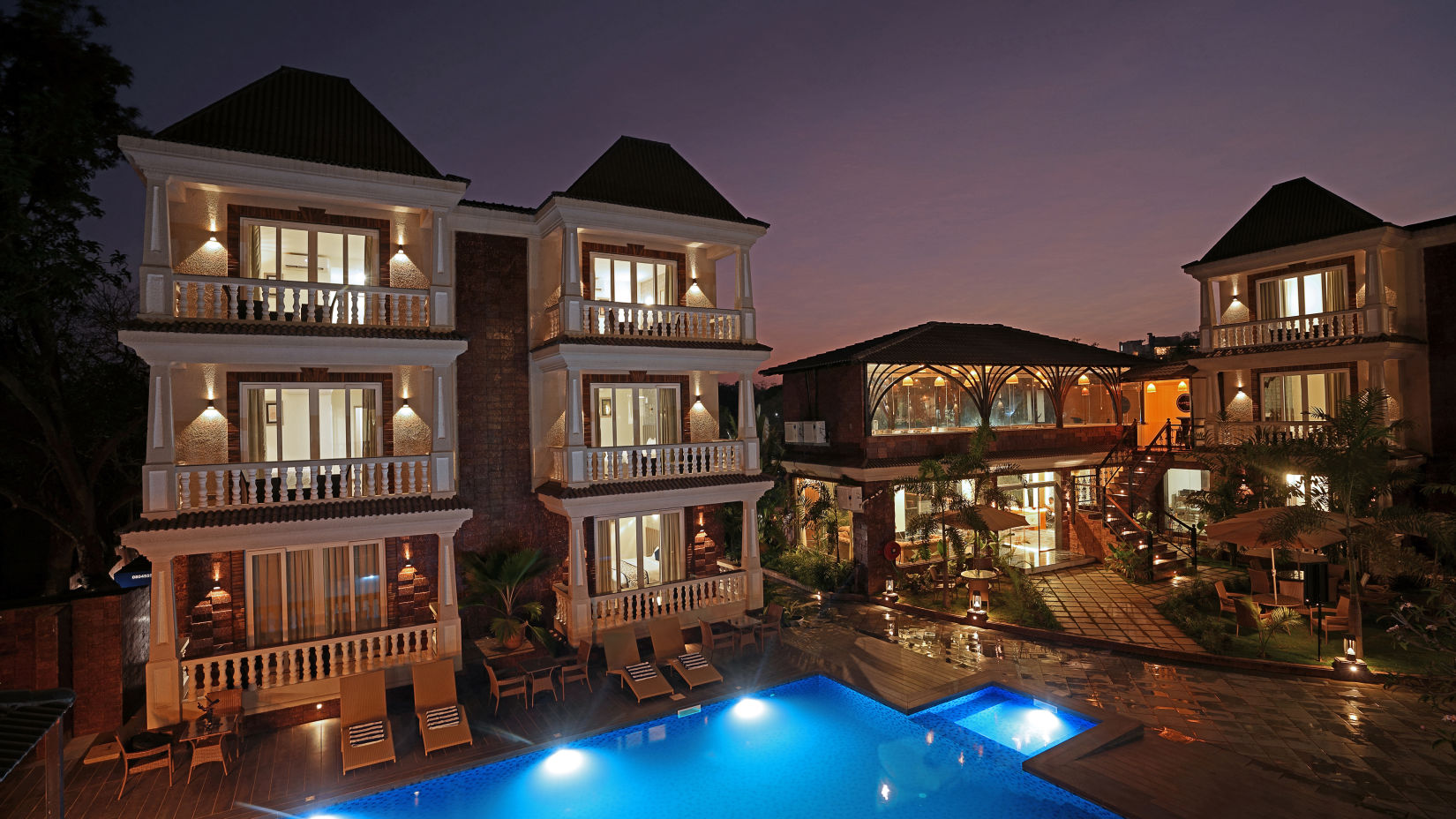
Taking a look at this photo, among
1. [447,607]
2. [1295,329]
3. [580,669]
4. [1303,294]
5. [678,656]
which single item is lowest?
[678,656]

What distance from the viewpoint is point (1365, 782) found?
8.09m

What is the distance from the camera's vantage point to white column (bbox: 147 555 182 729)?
10086 mm

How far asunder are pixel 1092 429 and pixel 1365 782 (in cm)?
1502

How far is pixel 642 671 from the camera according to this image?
11.7 metres

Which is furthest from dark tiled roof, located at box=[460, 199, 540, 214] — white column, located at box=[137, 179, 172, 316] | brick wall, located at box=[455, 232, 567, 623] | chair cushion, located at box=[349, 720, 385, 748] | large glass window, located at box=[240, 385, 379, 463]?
chair cushion, located at box=[349, 720, 385, 748]

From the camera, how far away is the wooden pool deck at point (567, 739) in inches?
309

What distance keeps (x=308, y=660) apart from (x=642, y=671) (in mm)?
5586

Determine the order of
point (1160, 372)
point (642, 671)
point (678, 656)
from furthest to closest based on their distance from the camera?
point (1160, 372)
point (678, 656)
point (642, 671)

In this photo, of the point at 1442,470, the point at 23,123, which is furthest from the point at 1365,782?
the point at 23,123

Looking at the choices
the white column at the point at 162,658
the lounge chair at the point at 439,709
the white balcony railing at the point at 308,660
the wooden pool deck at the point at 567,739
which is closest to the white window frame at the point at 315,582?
the white balcony railing at the point at 308,660

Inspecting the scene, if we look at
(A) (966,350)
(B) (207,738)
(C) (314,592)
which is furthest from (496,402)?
(A) (966,350)

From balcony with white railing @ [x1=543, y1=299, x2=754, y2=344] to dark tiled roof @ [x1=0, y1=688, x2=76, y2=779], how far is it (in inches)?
359

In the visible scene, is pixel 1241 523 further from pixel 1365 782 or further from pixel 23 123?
pixel 23 123

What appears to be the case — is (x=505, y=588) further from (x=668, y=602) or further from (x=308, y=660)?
(x=668, y=602)
